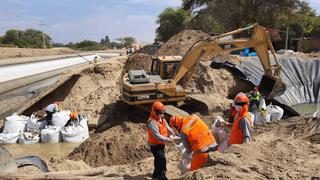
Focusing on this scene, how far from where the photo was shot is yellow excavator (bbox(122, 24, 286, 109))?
12258mm

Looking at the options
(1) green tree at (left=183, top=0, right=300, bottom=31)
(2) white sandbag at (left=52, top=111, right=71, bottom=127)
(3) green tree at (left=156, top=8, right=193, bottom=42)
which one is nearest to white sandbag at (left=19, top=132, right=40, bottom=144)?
(2) white sandbag at (left=52, top=111, right=71, bottom=127)

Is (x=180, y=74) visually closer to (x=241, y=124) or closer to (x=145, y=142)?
(x=145, y=142)

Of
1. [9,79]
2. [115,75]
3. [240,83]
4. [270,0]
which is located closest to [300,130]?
[240,83]

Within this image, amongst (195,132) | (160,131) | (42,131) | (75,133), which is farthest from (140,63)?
(195,132)

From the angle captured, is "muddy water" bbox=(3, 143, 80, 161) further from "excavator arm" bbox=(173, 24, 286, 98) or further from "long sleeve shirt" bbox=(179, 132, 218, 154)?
"long sleeve shirt" bbox=(179, 132, 218, 154)

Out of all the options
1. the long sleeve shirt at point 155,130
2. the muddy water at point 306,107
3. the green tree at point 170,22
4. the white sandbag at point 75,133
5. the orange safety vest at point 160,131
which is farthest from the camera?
the green tree at point 170,22

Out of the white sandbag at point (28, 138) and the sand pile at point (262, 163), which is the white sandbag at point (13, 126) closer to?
the white sandbag at point (28, 138)

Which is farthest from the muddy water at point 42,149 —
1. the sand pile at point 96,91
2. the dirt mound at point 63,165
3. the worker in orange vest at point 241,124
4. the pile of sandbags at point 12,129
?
the worker in orange vest at point 241,124

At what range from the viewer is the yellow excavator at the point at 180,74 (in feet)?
40.2

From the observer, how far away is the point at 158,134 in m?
5.92

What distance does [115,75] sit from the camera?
59.7 ft

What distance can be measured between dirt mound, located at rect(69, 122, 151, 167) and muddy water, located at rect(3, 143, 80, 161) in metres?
1.36

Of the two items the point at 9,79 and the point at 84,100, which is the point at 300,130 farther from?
the point at 9,79

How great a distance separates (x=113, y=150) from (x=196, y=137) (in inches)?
171
